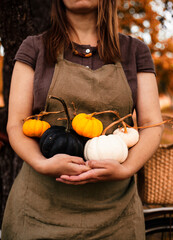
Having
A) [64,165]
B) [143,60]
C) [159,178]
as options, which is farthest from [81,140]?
[159,178]

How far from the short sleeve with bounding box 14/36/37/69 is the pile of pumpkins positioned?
357 millimetres

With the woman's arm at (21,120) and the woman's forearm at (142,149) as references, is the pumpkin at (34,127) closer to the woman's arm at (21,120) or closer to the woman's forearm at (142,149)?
the woman's arm at (21,120)

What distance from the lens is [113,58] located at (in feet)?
4.67

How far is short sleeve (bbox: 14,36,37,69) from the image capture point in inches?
52.7

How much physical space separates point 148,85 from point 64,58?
1.73ft

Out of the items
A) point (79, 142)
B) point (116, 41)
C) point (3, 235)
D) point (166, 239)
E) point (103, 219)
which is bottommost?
point (166, 239)

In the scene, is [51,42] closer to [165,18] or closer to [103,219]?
[103,219]

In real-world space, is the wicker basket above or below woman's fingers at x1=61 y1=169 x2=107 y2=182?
below

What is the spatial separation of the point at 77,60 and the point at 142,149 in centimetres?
65

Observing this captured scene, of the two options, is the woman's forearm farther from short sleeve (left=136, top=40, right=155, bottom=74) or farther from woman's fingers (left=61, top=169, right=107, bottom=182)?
short sleeve (left=136, top=40, right=155, bottom=74)

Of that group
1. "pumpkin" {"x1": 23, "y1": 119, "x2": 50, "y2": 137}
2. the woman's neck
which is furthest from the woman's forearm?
the woman's neck

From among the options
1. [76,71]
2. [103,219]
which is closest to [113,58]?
[76,71]

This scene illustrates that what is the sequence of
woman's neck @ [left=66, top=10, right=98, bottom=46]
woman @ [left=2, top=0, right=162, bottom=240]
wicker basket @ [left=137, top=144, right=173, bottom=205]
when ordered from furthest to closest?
wicker basket @ [left=137, top=144, right=173, bottom=205] < woman's neck @ [left=66, top=10, right=98, bottom=46] < woman @ [left=2, top=0, right=162, bottom=240]

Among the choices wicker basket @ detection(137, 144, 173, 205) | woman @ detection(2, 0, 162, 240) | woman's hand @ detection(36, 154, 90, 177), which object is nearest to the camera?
woman's hand @ detection(36, 154, 90, 177)
